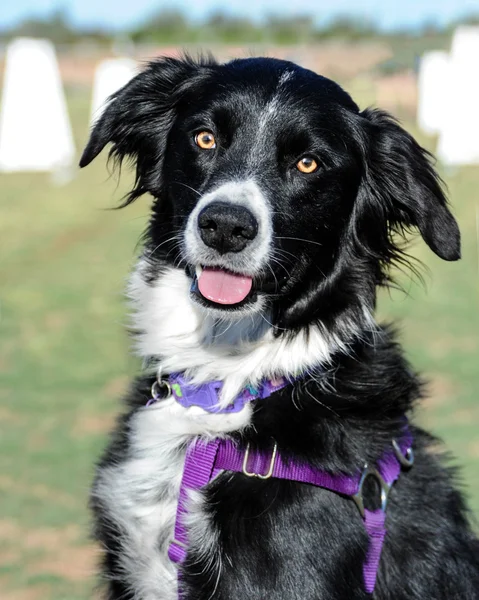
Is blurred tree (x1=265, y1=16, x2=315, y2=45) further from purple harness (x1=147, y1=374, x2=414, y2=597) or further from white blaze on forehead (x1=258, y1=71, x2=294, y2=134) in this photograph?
purple harness (x1=147, y1=374, x2=414, y2=597)

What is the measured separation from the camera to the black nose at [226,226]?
313 centimetres

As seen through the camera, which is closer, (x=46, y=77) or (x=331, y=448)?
(x=331, y=448)

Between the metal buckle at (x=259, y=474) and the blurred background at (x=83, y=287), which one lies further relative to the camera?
the blurred background at (x=83, y=287)

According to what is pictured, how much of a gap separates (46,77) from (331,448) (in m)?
14.3

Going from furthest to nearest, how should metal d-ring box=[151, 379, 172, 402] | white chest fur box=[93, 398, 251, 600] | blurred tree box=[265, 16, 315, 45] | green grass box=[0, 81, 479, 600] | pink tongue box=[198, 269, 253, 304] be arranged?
1. blurred tree box=[265, 16, 315, 45]
2. green grass box=[0, 81, 479, 600]
3. metal d-ring box=[151, 379, 172, 402]
4. pink tongue box=[198, 269, 253, 304]
5. white chest fur box=[93, 398, 251, 600]

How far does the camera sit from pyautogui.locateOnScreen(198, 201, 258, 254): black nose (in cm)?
313

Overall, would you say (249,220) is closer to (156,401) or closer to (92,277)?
(156,401)

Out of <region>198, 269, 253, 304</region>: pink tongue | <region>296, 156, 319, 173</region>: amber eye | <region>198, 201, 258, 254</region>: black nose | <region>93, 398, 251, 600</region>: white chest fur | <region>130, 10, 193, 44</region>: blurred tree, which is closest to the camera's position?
<region>198, 201, 258, 254</region>: black nose

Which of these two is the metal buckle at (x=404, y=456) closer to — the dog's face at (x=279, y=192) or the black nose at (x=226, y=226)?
the dog's face at (x=279, y=192)

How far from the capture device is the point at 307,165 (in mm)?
3471

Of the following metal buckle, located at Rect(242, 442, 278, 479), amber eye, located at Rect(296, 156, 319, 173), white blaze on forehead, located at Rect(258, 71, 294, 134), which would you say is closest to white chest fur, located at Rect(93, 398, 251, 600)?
metal buckle, located at Rect(242, 442, 278, 479)

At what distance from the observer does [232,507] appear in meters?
3.17

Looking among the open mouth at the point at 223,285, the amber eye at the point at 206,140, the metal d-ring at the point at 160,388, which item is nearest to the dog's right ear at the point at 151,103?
the amber eye at the point at 206,140

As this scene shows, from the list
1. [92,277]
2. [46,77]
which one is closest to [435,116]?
[46,77]
